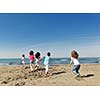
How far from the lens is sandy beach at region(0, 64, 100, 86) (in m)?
4.02

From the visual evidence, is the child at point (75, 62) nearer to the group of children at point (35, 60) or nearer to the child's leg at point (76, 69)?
the child's leg at point (76, 69)

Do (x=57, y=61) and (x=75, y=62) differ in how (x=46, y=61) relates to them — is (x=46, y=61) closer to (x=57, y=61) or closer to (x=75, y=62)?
(x=57, y=61)

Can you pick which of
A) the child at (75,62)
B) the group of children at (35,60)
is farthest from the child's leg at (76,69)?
the group of children at (35,60)

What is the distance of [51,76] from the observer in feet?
13.5

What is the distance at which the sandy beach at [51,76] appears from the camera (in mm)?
4020

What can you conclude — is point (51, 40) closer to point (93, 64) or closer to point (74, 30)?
point (74, 30)

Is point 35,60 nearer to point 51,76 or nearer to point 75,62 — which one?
point 51,76

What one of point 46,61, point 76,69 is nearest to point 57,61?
point 46,61

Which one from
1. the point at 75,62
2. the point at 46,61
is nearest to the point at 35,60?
the point at 46,61

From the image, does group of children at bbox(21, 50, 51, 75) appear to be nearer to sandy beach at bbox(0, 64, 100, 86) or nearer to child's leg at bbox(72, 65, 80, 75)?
sandy beach at bbox(0, 64, 100, 86)

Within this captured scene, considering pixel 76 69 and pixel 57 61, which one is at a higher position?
pixel 57 61
